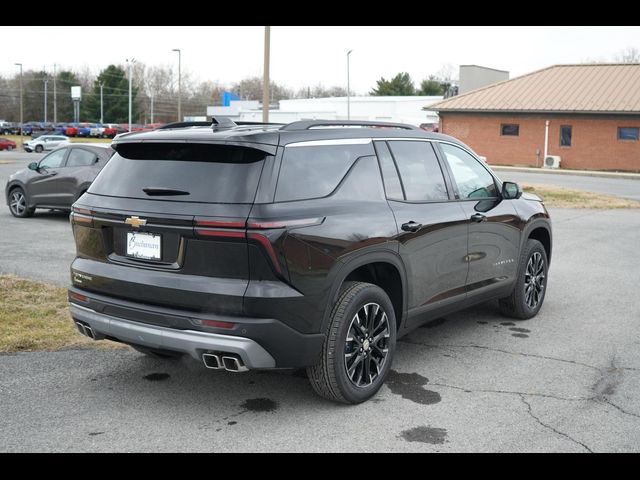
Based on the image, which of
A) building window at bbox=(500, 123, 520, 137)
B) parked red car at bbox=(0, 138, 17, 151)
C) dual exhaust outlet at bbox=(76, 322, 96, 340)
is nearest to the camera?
dual exhaust outlet at bbox=(76, 322, 96, 340)

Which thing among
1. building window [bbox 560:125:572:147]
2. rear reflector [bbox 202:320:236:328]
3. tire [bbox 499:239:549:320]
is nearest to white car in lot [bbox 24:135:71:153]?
building window [bbox 560:125:572:147]

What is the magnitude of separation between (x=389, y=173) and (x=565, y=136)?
122ft

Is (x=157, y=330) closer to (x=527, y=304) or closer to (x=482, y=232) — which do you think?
(x=482, y=232)

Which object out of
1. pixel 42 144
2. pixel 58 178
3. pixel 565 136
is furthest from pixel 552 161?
pixel 42 144

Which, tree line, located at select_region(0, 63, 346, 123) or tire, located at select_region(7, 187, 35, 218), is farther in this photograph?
tree line, located at select_region(0, 63, 346, 123)

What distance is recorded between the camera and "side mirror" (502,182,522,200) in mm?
6598

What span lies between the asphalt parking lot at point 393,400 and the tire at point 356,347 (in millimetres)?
142

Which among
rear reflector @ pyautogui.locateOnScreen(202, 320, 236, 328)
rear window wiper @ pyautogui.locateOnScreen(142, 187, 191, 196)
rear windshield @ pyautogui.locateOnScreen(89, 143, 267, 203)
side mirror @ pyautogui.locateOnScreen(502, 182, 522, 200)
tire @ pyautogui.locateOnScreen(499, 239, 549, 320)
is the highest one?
rear windshield @ pyautogui.locateOnScreen(89, 143, 267, 203)

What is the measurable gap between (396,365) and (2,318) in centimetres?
362

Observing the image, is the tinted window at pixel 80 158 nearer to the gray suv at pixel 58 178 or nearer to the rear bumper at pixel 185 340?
the gray suv at pixel 58 178

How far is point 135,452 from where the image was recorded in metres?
4.00

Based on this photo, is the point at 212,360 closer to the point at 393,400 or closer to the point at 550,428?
the point at 393,400

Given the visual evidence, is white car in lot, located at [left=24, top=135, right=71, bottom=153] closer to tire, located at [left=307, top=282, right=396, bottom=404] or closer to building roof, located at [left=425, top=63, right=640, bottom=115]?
building roof, located at [left=425, top=63, right=640, bottom=115]

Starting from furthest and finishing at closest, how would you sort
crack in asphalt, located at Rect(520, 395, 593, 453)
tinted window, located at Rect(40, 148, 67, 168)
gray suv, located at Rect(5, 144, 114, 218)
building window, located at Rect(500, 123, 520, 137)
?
building window, located at Rect(500, 123, 520, 137)
tinted window, located at Rect(40, 148, 67, 168)
gray suv, located at Rect(5, 144, 114, 218)
crack in asphalt, located at Rect(520, 395, 593, 453)
